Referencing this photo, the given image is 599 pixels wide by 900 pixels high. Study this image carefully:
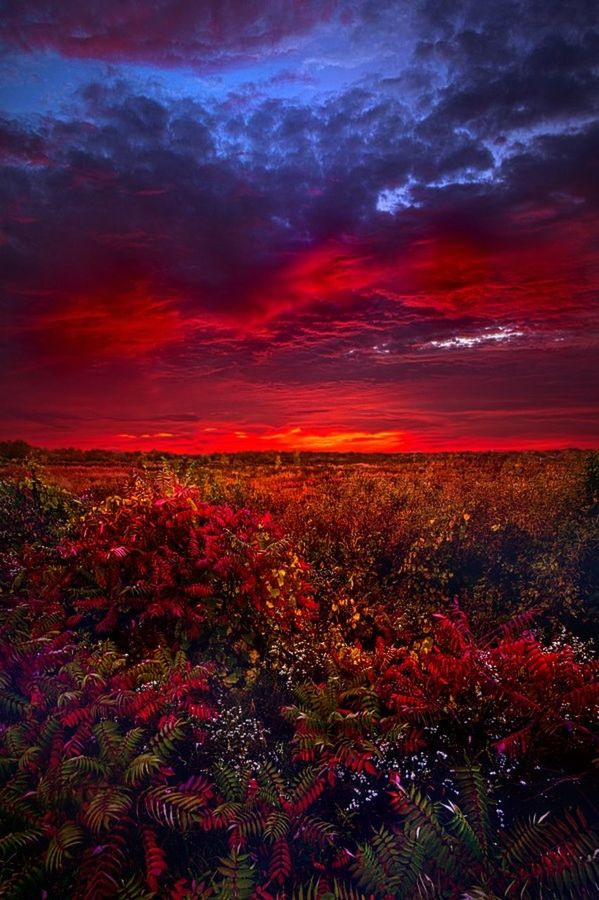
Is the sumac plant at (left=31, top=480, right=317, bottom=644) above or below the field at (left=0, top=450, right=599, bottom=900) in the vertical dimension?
above

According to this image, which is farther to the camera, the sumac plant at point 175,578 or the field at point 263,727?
the sumac plant at point 175,578

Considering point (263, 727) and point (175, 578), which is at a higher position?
point (175, 578)

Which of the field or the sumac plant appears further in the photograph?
the sumac plant

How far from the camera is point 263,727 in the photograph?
4.50 m

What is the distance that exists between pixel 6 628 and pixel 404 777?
3405 mm

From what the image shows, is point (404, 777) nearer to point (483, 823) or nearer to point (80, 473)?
point (483, 823)

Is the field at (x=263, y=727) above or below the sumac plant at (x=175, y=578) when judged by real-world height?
below

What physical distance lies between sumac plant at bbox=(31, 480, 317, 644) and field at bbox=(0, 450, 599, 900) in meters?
0.03

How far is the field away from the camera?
2.72 m

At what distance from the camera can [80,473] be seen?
18.8 m

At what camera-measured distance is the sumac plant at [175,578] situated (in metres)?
5.59

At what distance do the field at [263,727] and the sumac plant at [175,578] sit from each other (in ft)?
0.09

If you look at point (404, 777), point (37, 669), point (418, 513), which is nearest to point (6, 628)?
point (37, 669)

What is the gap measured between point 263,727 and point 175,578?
73.0 inches
